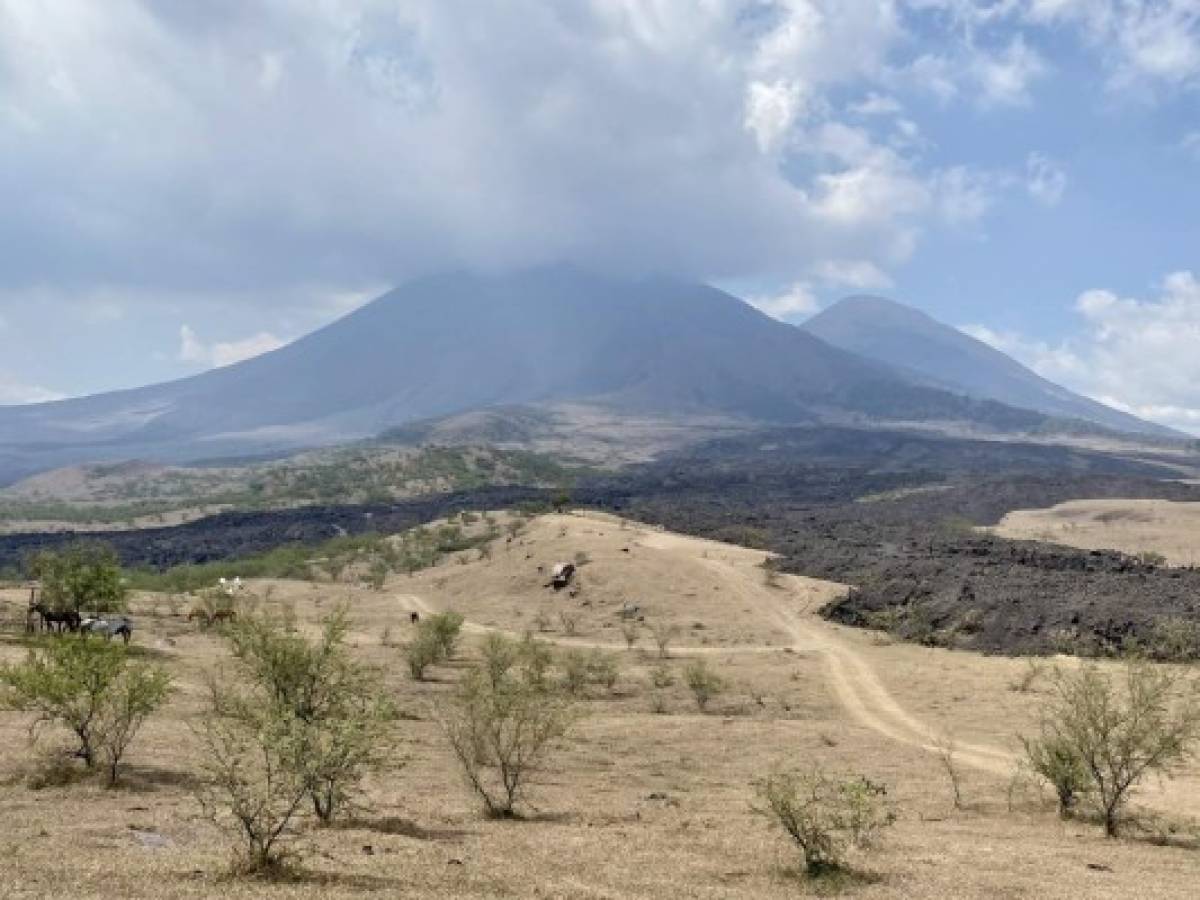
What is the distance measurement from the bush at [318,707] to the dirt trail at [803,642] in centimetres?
1983

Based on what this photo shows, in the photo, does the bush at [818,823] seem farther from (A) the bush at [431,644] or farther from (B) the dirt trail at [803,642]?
(A) the bush at [431,644]

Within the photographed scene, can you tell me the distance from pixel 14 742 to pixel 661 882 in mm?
18447

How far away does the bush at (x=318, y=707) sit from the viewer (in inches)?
692

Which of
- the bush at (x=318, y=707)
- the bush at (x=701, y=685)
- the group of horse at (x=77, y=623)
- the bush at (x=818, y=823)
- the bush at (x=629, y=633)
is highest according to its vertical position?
the bush at (x=318, y=707)

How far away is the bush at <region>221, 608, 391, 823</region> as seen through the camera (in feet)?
57.7

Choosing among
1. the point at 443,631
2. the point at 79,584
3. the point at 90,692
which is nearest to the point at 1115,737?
the point at 90,692

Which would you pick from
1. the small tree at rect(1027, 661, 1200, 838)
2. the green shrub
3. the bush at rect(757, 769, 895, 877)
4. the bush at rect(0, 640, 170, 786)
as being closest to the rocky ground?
the green shrub

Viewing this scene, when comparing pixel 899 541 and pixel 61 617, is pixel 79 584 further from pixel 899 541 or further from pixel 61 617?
pixel 899 541

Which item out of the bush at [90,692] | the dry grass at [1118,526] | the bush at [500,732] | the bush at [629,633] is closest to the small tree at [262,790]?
the bush at [90,692]

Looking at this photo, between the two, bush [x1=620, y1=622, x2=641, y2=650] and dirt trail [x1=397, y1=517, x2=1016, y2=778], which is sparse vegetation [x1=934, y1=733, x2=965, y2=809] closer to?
dirt trail [x1=397, y1=517, x2=1016, y2=778]

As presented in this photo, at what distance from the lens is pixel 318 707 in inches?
1006

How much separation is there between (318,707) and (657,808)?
9.12 meters

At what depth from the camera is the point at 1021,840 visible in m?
21.8

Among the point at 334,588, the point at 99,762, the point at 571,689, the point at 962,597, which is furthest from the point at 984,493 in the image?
the point at 99,762
